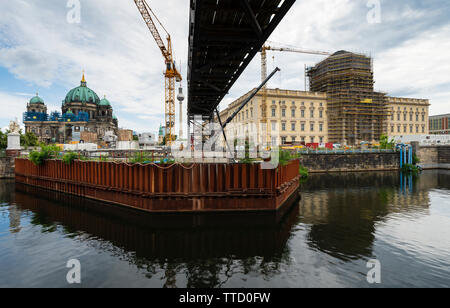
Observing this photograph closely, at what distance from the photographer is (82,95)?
13738 cm

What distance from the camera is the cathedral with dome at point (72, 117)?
124m

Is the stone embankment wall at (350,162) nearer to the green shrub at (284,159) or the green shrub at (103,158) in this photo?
the green shrub at (284,159)

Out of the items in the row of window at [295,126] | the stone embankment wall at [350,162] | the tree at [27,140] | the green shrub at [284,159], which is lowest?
the stone embankment wall at [350,162]

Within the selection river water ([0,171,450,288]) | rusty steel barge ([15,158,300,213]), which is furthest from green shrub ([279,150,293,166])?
river water ([0,171,450,288])

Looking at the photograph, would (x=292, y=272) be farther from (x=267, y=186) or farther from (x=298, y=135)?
(x=298, y=135)

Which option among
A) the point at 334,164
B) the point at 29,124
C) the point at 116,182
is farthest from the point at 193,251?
the point at 29,124

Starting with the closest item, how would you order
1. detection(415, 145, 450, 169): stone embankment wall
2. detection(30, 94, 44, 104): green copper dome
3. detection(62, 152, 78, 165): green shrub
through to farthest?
detection(62, 152, 78, 165): green shrub → detection(415, 145, 450, 169): stone embankment wall → detection(30, 94, 44, 104): green copper dome

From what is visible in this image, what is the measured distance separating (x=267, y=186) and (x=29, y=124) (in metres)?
156

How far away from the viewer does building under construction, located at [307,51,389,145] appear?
7506 cm

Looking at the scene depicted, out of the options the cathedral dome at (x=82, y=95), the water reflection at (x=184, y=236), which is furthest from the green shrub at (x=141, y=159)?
the cathedral dome at (x=82, y=95)

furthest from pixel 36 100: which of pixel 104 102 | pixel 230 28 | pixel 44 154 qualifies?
pixel 230 28

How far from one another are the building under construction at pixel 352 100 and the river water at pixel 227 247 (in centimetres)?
6301

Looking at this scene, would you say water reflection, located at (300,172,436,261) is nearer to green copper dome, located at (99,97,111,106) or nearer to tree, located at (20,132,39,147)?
tree, located at (20,132,39,147)

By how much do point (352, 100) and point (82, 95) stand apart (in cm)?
14550
